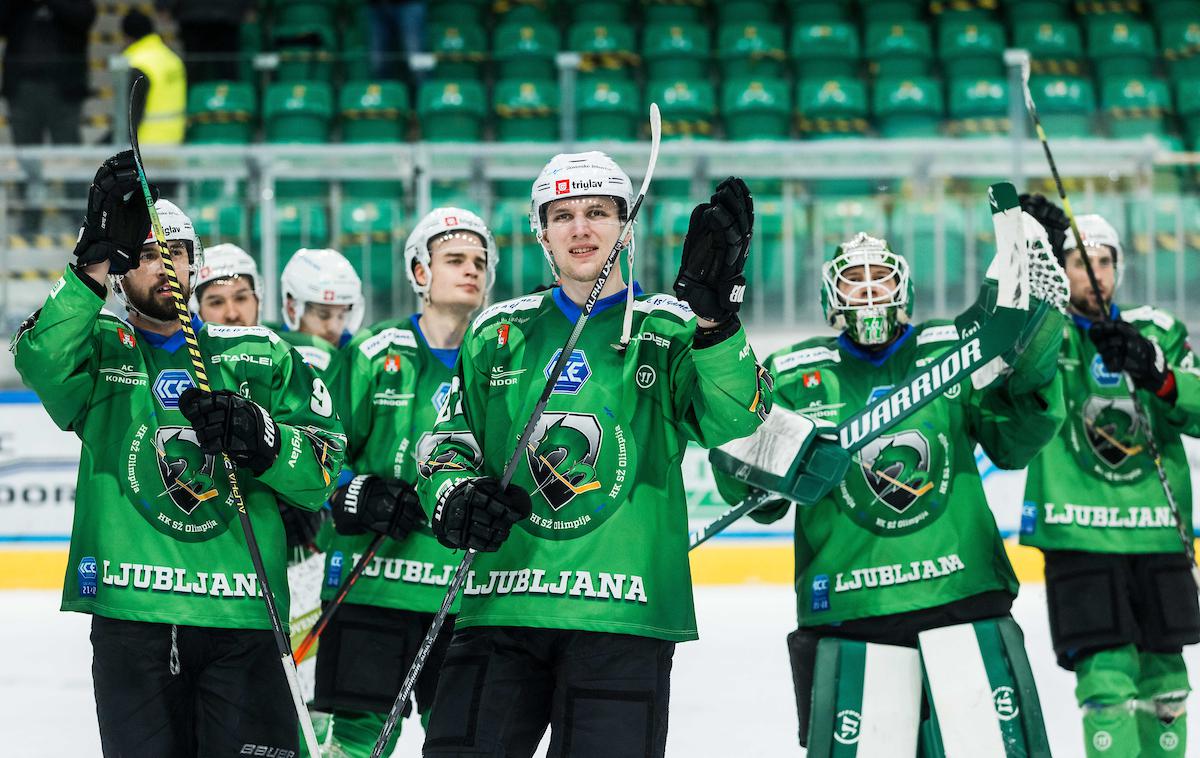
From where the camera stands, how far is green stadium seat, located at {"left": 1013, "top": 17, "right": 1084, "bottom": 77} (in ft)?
34.4

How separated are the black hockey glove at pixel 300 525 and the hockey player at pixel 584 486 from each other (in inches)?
Result: 60.5

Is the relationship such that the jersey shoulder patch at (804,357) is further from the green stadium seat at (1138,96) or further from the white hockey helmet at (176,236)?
the green stadium seat at (1138,96)

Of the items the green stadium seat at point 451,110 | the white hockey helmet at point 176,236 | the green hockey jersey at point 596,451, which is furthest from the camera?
the green stadium seat at point 451,110

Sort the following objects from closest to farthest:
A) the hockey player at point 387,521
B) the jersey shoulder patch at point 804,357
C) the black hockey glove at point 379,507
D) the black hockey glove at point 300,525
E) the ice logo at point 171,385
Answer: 1. the ice logo at point 171,385
2. the jersey shoulder patch at point 804,357
3. the black hockey glove at point 379,507
4. the hockey player at point 387,521
5. the black hockey glove at point 300,525

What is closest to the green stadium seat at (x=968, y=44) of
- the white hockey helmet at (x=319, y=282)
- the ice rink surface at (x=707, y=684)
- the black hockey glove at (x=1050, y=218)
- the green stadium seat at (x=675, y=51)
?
the green stadium seat at (x=675, y=51)

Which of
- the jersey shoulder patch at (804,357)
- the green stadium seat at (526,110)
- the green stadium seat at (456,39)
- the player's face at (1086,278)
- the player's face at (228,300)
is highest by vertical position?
the green stadium seat at (456,39)

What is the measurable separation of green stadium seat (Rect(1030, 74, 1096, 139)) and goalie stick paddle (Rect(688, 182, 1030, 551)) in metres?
4.62

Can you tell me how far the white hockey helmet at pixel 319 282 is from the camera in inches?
199

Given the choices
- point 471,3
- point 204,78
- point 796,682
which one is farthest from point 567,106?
point 796,682

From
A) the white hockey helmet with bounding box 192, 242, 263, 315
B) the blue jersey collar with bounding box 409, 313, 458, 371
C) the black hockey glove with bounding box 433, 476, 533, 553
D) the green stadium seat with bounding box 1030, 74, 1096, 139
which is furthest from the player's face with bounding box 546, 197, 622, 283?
the green stadium seat with bounding box 1030, 74, 1096, 139

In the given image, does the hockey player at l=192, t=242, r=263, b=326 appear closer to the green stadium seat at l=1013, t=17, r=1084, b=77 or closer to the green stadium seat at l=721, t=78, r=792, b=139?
the green stadium seat at l=721, t=78, r=792, b=139

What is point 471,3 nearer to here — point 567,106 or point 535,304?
point 567,106

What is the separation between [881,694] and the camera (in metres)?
3.45

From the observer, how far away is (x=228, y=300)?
4.70m
